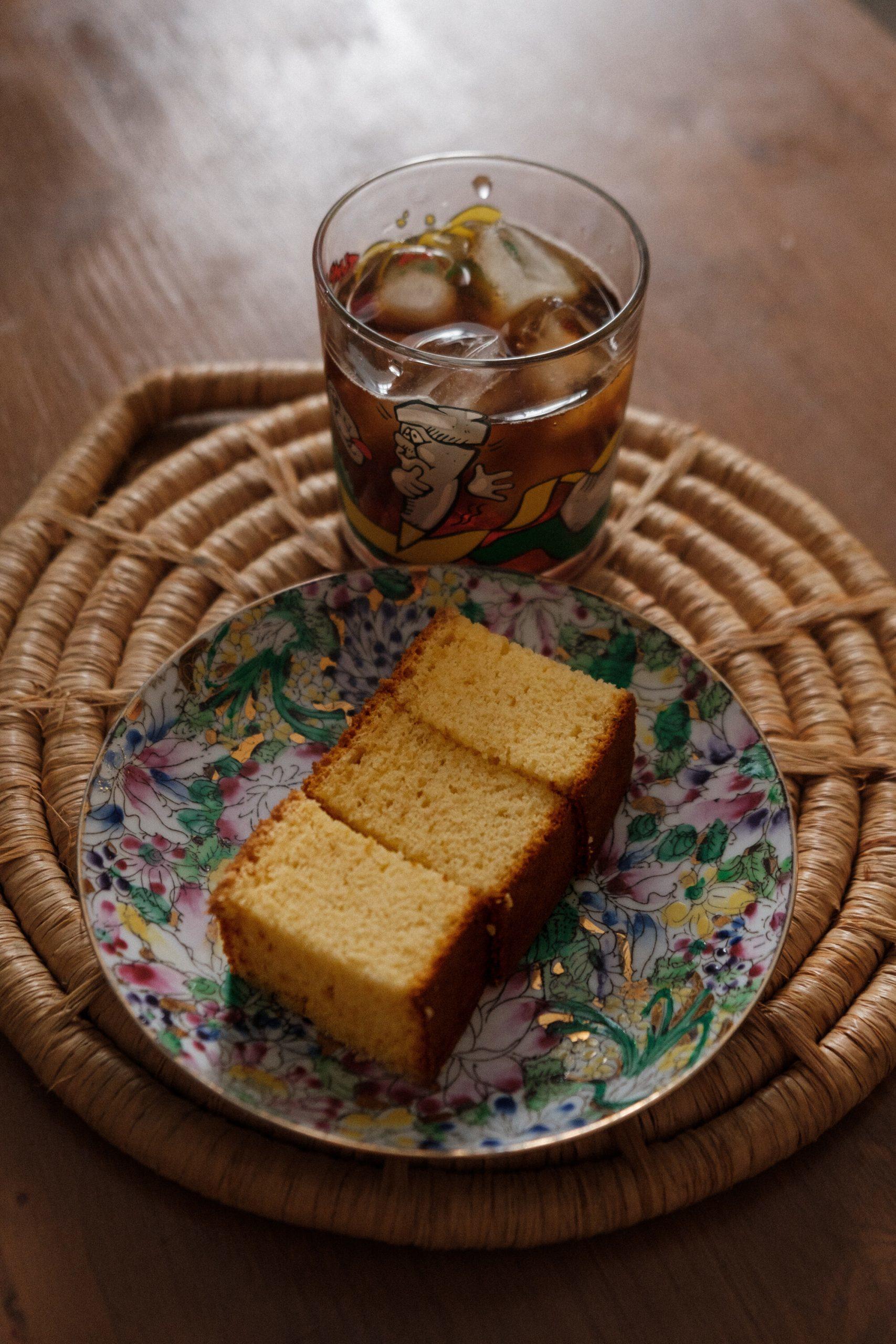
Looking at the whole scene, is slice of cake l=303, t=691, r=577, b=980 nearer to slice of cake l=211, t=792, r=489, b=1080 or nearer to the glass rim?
slice of cake l=211, t=792, r=489, b=1080

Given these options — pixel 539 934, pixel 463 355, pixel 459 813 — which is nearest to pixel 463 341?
pixel 463 355

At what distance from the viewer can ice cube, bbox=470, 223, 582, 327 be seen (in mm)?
1123

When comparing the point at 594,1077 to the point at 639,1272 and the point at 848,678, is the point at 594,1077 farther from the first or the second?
the point at 848,678

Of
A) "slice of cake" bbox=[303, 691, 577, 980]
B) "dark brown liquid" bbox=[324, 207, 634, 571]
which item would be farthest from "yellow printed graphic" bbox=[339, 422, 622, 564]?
"slice of cake" bbox=[303, 691, 577, 980]

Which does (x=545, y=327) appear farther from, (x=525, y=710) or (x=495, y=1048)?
(x=495, y=1048)

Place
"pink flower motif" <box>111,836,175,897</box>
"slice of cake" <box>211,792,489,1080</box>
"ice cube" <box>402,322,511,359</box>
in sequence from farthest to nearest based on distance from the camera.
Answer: "ice cube" <box>402,322,511,359</box>
"pink flower motif" <box>111,836,175,897</box>
"slice of cake" <box>211,792,489,1080</box>

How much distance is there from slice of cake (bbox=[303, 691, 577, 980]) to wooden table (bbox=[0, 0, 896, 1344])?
264 mm

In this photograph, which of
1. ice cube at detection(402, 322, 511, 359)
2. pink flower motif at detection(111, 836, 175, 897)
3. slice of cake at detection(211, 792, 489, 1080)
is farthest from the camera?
ice cube at detection(402, 322, 511, 359)

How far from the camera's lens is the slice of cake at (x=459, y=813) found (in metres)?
0.91

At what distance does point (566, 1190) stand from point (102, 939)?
0.40 metres

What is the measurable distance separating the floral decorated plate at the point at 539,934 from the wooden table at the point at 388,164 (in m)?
0.13

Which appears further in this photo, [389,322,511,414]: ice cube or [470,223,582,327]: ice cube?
[470,223,582,327]: ice cube

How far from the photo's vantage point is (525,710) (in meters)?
1.02

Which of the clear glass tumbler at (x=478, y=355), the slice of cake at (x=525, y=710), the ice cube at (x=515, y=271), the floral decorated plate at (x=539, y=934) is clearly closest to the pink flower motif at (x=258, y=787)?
the floral decorated plate at (x=539, y=934)
